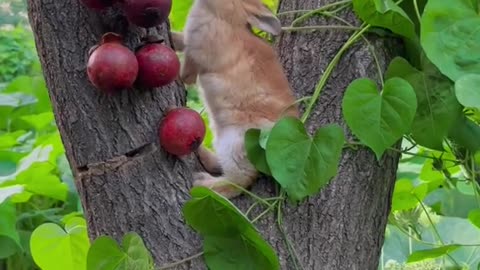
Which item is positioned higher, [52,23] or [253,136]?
[52,23]

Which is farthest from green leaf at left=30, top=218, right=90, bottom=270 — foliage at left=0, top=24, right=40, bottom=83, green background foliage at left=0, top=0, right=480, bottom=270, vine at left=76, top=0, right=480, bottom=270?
foliage at left=0, top=24, right=40, bottom=83

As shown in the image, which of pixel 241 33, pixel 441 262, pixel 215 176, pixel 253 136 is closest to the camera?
pixel 253 136

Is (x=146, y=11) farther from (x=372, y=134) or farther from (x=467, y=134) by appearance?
(x=467, y=134)

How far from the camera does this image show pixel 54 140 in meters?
2.48

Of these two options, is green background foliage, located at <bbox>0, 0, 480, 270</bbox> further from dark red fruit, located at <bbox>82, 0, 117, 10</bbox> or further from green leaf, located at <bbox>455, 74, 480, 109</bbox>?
dark red fruit, located at <bbox>82, 0, 117, 10</bbox>

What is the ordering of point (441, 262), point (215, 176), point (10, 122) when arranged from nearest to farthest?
point (215, 176)
point (441, 262)
point (10, 122)

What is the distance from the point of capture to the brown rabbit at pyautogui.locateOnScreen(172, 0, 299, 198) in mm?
1516

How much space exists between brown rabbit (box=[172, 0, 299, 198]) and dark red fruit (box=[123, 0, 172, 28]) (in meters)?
0.32

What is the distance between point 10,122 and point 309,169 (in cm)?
202

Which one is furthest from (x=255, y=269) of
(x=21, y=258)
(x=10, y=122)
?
(x=10, y=122)

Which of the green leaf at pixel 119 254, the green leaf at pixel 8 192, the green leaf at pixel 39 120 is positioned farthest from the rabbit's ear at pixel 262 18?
the green leaf at pixel 39 120

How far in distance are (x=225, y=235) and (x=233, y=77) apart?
1.22 feet

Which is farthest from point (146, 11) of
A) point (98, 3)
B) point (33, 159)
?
point (33, 159)

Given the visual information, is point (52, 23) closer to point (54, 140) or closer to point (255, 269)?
point (255, 269)
